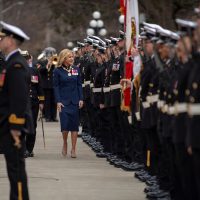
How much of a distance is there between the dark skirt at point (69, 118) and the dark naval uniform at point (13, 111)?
326 inches

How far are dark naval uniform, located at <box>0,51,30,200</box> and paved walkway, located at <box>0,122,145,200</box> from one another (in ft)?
7.00

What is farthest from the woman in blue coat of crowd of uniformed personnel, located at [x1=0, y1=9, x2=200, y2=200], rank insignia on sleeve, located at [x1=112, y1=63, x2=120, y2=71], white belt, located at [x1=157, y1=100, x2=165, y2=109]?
white belt, located at [x1=157, y1=100, x2=165, y2=109]

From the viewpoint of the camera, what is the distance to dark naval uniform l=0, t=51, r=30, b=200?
12484 mm

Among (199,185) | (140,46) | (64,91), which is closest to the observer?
(199,185)

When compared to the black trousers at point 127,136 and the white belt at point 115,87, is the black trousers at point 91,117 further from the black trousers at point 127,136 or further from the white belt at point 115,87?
the black trousers at point 127,136

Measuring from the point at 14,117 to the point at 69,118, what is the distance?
8665 mm

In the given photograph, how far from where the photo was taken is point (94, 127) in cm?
2484

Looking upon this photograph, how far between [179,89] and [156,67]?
8.93 feet

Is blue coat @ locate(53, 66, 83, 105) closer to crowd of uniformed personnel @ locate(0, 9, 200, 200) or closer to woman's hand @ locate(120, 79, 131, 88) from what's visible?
crowd of uniformed personnel @ locate(0, 9, 200, 200)

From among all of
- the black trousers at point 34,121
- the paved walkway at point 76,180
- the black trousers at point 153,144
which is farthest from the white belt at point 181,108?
the black trousers at point 34,121

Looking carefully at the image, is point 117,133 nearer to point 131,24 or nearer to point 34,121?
point 34,121

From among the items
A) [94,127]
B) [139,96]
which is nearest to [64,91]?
[94,127]

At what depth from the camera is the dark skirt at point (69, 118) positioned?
2106 cm

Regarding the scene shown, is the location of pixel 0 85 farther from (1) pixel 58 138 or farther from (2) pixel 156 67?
(1) pixel 58 138
